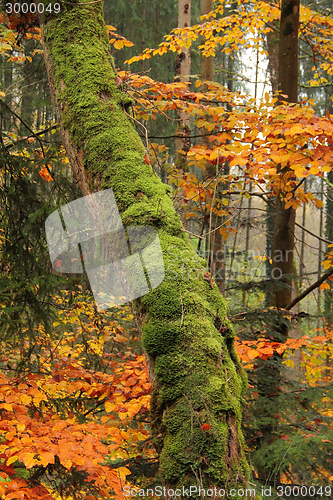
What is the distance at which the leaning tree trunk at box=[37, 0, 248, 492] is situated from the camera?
1305mm

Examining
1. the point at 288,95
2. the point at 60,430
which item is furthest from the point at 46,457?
the point at 288,95

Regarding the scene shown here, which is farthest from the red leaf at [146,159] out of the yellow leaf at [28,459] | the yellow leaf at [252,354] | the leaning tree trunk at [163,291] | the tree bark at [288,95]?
the tree bark at [288,95]

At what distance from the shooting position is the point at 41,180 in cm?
343

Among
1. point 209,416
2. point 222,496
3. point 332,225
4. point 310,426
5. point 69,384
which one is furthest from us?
point 332,225

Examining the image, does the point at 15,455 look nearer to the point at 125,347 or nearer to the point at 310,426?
the point at 310,426

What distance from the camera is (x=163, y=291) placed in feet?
5.33

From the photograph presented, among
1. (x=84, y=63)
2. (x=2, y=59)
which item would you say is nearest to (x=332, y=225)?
(x=2, y=59)

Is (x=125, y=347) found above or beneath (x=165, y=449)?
beneath

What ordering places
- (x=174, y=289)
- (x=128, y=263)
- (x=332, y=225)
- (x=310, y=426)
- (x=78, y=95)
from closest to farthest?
(x=174, y=289), (x=128, y=263), (x=78, y=95), (x=310, y=426), (x=332, y=225)

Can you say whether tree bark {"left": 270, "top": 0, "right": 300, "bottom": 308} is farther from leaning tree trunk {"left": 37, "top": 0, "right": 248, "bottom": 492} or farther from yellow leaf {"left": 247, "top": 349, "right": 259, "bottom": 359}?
leaning tree trunk {"left": 37, "top": 0, "right": 248, "bottom": 492}

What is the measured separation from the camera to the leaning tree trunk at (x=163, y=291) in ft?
4.28

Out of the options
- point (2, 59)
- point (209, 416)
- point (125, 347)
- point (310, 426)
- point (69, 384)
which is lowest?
point (125, 347)

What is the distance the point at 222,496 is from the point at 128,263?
106 cm

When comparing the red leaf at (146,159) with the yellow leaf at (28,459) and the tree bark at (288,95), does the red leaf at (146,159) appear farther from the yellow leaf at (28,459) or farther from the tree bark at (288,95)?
the tree bark at (288,95)
